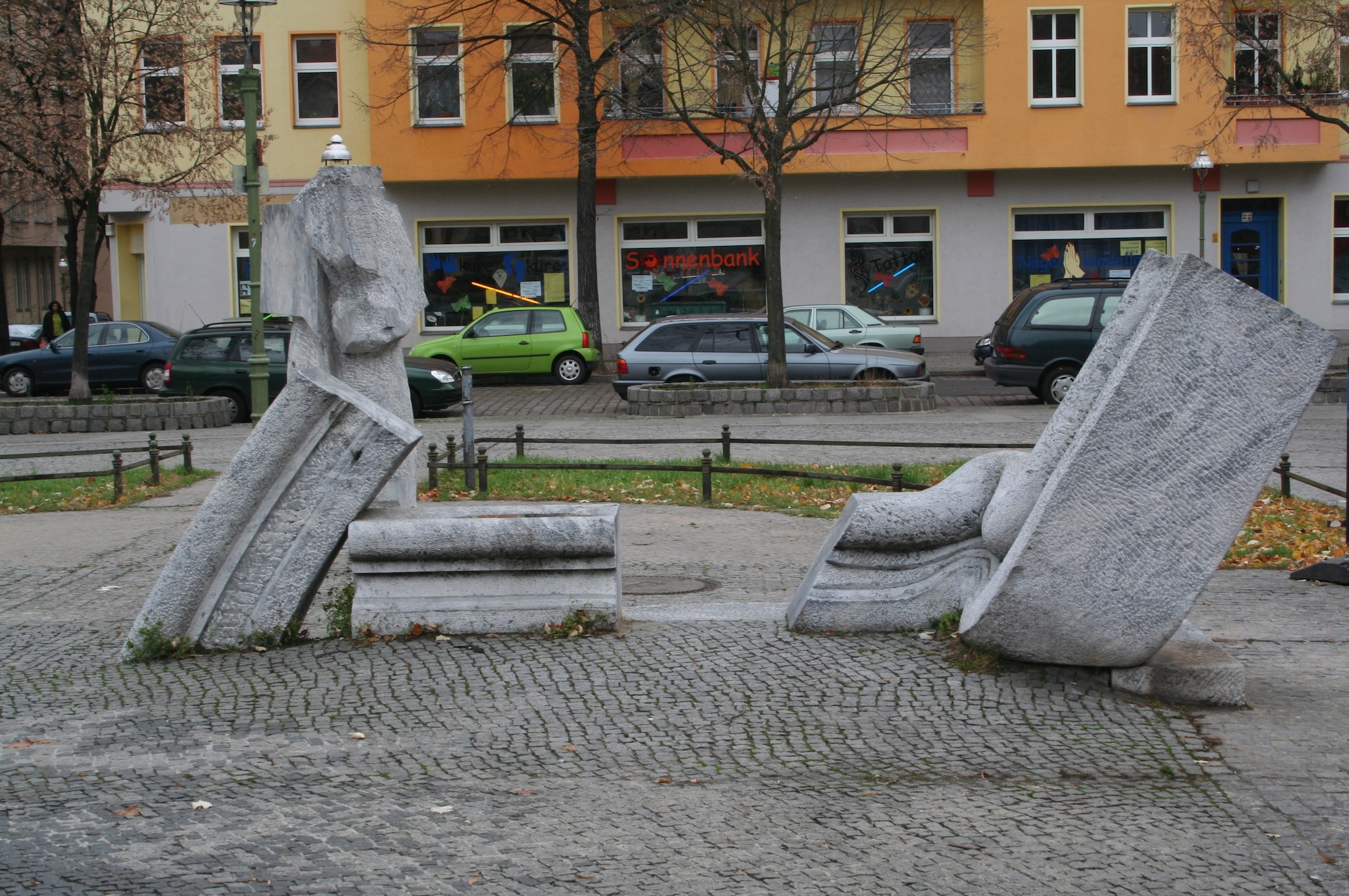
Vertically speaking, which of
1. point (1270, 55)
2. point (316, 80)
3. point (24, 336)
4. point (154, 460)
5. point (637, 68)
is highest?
point (316, 80)

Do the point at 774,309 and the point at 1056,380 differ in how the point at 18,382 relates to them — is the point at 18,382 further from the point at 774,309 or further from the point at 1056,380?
the point at 1056,380

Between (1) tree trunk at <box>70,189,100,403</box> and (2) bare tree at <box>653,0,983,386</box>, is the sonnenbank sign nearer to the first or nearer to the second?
(2) bare tree at <box>653,0,983,386</box>

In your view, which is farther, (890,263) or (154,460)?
(890,263)

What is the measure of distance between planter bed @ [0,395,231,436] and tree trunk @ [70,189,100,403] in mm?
677

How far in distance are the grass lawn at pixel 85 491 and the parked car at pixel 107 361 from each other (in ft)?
42.8

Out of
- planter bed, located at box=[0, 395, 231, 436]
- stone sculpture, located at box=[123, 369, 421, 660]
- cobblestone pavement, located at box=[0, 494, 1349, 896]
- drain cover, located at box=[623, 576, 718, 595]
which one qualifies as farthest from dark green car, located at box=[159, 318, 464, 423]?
stone sculpture, located at box=[123, 369, 421, 660]

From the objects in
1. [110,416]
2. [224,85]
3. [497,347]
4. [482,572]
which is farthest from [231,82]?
[482,572]

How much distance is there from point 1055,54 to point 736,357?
44.9ft

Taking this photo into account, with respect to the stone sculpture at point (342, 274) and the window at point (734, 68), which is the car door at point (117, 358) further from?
the stone sculpture at point (342, 274)

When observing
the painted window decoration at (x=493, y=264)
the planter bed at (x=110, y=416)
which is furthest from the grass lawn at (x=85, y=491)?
the painted window decoration at (x=493, y=264)

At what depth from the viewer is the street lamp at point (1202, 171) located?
93.7ft

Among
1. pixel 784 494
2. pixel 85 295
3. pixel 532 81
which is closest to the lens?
pixel 784 494

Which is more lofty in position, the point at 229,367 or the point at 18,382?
the point at 229,367

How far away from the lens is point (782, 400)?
20734 millimetres
